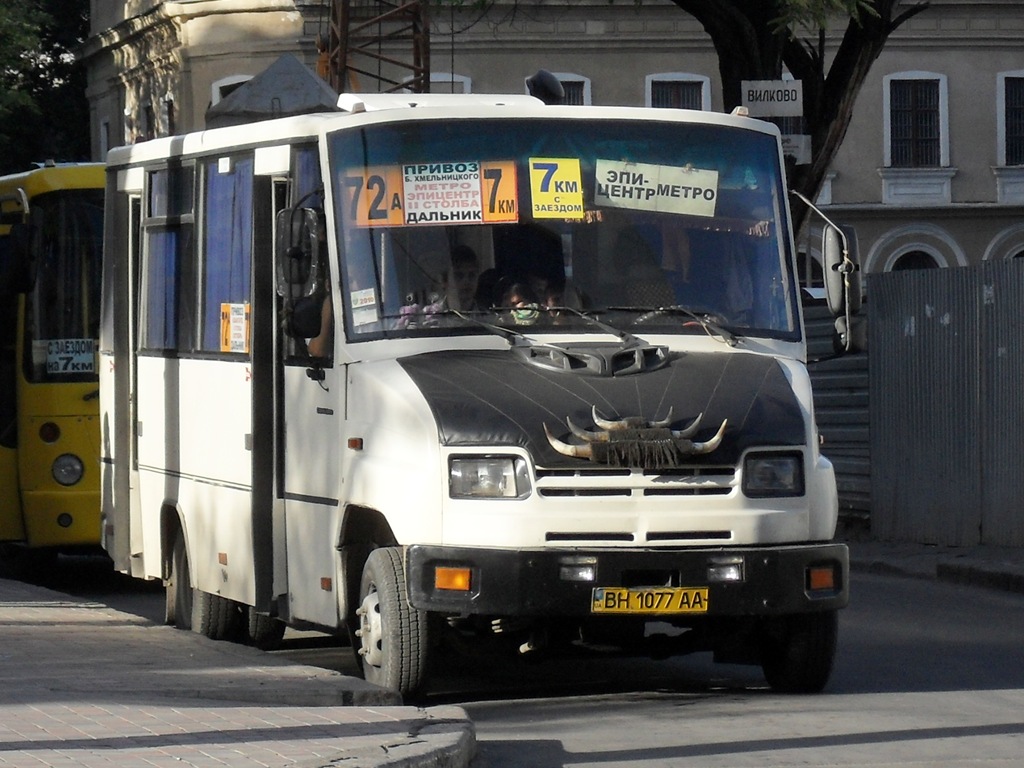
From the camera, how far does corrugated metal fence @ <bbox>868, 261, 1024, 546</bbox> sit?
16453 millimetres

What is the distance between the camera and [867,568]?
16703mm

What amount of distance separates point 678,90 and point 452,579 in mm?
39477

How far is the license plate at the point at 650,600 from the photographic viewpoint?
8578 mm

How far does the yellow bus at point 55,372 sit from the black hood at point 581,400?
6.74 meters

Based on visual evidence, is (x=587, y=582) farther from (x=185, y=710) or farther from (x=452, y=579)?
(x=185, y=710)

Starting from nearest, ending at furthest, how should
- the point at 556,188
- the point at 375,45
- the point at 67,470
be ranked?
the point at 556,188, the point at 67,470, the point at 375,45

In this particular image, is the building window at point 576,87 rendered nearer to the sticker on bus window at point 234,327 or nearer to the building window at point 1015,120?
the building window at point 1015,120

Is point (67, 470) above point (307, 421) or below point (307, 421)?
below

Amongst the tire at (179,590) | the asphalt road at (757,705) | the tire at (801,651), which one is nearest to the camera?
the asphalt road at (757,705)

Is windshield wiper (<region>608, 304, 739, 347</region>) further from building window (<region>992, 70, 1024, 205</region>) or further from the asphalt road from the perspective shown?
building window (<region>992, 70, 1024, 205</region>)

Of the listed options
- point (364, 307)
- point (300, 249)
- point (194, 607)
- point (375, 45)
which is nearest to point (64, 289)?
point (194, 607)

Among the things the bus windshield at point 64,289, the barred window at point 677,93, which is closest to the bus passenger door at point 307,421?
the bus windshield at point 64,289

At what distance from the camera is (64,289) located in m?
15.4

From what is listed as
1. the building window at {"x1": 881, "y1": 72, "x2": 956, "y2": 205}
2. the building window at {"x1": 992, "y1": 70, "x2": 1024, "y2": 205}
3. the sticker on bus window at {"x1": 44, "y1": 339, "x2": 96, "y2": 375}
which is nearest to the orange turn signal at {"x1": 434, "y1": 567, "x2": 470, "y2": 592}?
the sticker on bus window at {"x1": 44, "y1": 339, "x2": 96, "y2": 375}
